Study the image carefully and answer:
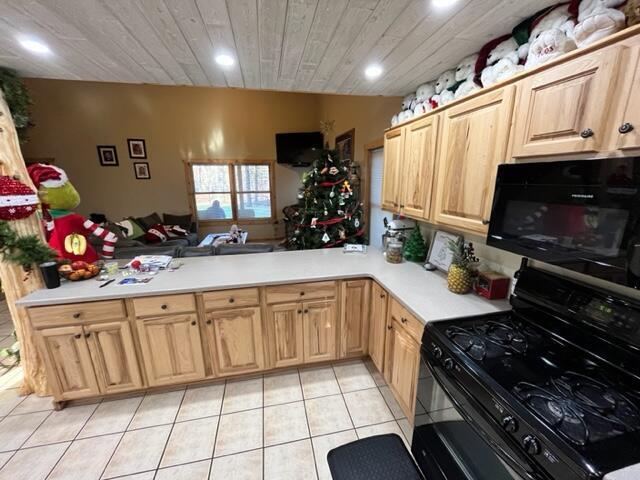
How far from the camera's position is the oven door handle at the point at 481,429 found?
790 mm

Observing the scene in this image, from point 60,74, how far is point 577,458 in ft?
11.1

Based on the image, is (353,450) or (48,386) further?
(48,386)

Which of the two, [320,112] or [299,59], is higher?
[320,112]

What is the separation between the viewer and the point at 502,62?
1.37 metres

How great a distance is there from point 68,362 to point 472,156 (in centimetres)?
284

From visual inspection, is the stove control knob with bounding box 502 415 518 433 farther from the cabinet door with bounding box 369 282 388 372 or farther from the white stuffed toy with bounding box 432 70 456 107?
the white stuffed toy with bounding box 432 70 456 107

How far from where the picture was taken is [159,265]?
2125mm

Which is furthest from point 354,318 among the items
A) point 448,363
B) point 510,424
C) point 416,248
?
point 510,424

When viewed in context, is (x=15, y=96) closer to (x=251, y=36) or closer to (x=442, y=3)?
(x=251, y=36)

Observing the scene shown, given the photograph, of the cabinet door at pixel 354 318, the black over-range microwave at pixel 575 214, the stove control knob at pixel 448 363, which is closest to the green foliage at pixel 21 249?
the cabinet door at pixel 354 318

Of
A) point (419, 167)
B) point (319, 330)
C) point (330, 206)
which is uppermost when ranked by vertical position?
point (419, 167)

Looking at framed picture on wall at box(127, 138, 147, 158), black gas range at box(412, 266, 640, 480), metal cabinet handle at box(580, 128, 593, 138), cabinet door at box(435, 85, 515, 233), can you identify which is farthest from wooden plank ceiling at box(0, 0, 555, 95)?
framed picture on wall at box(127, 138, 147, 158)

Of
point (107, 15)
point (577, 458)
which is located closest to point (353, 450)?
point (577, 458)

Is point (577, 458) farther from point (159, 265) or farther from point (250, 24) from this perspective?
point (159, 265)
